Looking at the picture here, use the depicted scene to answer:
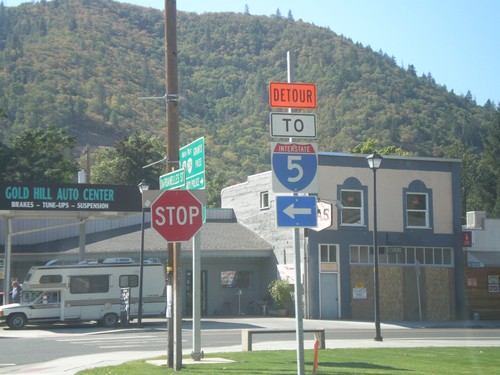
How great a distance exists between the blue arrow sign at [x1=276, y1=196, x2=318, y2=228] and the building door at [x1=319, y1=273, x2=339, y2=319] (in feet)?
99.6

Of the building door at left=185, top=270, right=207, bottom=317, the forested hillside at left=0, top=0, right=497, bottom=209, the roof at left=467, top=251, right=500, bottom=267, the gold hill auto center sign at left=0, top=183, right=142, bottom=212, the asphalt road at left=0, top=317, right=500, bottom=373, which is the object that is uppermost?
the forested hillside at left=0, top=0, right=497, bottom=209

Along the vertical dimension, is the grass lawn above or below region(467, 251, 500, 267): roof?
below

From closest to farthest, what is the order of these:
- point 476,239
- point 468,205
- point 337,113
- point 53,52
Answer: point 476,239 → point 468,205 → point 337,113 → point 53,52

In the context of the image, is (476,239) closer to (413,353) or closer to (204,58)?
(413,353)

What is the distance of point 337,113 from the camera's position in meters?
145

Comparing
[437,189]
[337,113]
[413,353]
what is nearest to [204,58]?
[337,113]

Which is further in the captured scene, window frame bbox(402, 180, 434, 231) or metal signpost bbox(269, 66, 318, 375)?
window frame bbox(402, 180, 434, 231)

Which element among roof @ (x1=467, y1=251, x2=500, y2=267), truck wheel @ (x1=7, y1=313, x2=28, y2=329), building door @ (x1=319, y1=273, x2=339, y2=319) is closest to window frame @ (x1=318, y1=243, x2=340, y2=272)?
building door @ (x1=319, y1=273, x2=339, y2=319)

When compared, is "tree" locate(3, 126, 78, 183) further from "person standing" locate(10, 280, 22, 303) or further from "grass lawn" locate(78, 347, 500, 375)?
"grass lawn" locate(78, 347, 500, 375)

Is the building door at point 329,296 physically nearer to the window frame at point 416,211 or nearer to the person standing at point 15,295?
the window frame at point 416,211

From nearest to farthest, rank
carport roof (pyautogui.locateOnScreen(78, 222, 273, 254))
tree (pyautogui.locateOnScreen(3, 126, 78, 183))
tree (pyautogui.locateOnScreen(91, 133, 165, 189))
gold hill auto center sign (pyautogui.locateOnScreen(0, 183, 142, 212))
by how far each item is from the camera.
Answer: gold hill auto center sign (pyautogui.locateOnScreen(0, 183, 142, 212)) < carport roof (pyautogui.locateOnScreen(78, 222, 273, 254)) < tree (pyautogui.locateOnScreen(3, 126, 78, 183)) < tree (pyautogui.locateOnScreen(91, 133, 165, 189))

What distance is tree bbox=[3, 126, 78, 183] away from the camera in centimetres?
5936

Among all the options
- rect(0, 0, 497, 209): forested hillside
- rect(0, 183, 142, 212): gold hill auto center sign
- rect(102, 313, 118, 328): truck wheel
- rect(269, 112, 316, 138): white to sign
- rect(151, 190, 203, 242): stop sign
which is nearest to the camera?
rect(269, 112, 316, 138): white to sign

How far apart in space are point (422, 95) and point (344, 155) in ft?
385
